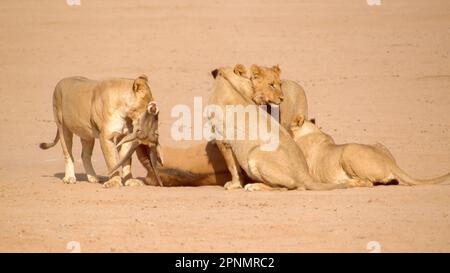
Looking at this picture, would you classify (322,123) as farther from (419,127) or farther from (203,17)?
(203,17)

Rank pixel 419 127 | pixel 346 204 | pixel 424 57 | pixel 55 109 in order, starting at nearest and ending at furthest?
pixel 346 204, pixel 55 109, pixel 419 127, pixel 424 57

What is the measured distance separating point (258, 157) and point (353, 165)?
46.4 inches

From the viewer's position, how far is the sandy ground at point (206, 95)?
10664 millimetres

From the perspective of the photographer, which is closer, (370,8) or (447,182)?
(447,182)

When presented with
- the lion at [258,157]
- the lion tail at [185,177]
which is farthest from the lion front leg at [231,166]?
the lion tail at [185,177]

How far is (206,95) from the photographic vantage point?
72.1 feet

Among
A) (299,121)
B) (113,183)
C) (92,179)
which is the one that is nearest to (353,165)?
(299,121)

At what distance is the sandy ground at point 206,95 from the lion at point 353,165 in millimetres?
253

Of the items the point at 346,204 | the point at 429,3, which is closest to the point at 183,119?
the point at 346,204

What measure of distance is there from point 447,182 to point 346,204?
2430 millimetres

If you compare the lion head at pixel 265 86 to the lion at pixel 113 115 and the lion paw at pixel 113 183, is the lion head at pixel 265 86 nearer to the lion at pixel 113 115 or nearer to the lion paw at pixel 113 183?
the lion at pixel 113 115

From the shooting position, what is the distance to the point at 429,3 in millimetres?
29828

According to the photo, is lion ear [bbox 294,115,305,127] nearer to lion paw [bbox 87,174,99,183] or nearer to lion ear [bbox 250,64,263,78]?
lion ear [bbox 250,64,263,78]

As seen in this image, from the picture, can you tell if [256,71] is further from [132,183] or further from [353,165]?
[132,183]
